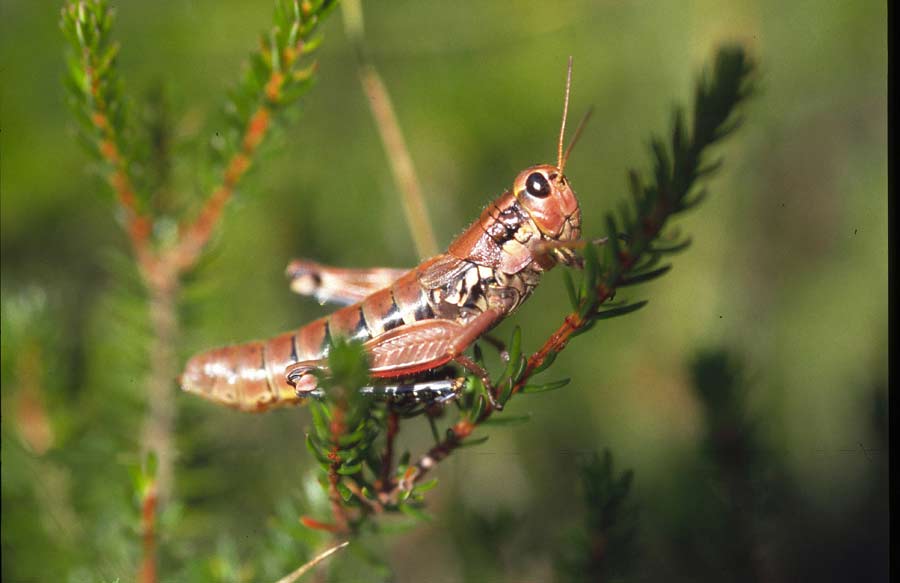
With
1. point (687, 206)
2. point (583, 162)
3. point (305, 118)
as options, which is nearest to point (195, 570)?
point (687, 206)

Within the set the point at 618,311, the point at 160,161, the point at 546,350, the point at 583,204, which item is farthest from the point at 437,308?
the point at 583,204

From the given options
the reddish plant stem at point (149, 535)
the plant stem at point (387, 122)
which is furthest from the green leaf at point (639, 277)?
the plant stem at point (387, 122)

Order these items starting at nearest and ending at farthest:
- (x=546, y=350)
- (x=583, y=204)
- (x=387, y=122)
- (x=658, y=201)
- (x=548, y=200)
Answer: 1. (x=658, y=201)
2. (x=546, y=350)
3. (x=548, y=200)
4. (x=387, y=122)
5. (x=583, y=204)

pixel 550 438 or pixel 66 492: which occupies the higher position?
pixel 66 492

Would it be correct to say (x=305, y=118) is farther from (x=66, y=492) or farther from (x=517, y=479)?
(x=66, y=492)

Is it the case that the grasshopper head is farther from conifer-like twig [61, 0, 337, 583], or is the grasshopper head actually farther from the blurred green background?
the blurred green background

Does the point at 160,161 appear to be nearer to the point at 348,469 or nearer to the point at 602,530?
the point at 348,469

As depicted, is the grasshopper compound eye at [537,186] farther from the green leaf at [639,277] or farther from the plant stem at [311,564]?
the plant stem at [311,564]
